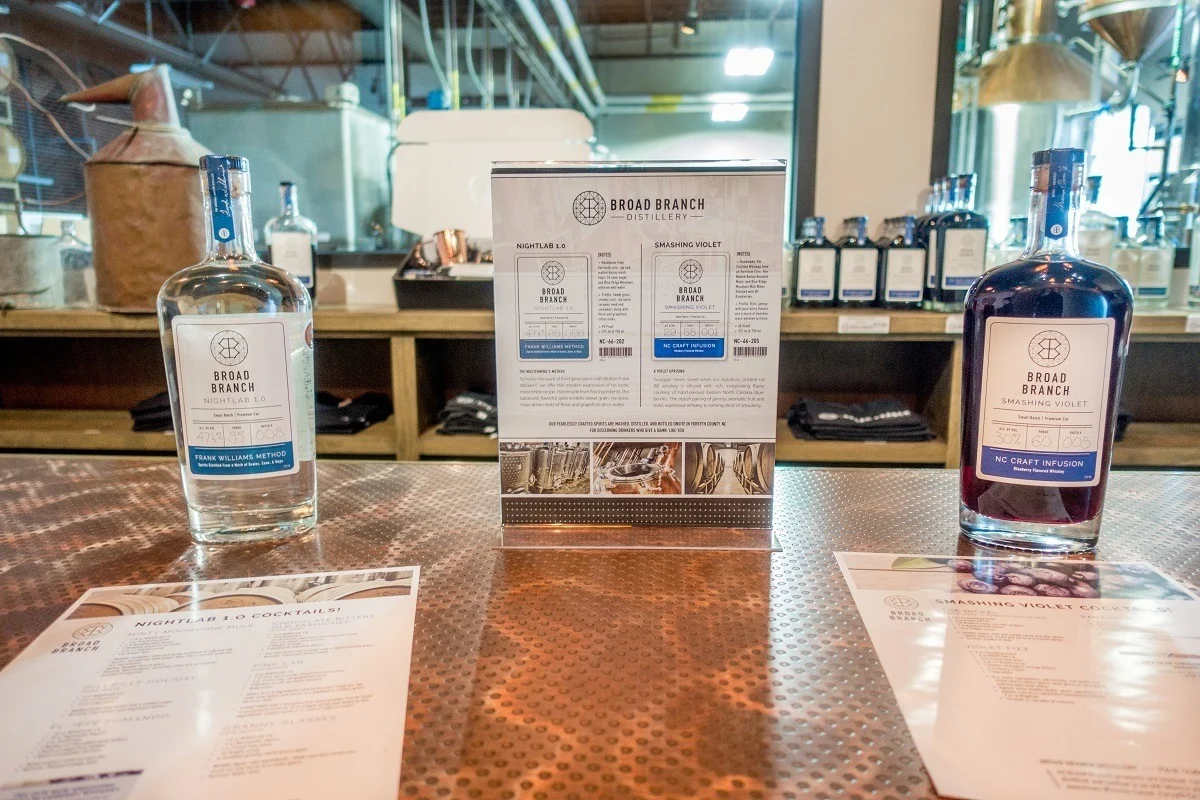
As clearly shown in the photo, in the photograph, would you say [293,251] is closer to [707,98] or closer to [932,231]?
[932,231]

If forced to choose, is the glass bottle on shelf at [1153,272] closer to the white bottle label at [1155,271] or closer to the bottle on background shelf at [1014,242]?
the white bottle label at [1155,271]

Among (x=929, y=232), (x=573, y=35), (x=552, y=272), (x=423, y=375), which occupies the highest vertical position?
(x=573, y=35)

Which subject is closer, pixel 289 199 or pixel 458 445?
pixel 458 445

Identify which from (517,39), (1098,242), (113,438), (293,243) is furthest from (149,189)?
(517,39)

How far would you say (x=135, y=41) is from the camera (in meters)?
3.73

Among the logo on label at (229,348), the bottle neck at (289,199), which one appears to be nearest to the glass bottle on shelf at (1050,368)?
the logo on label at (229,348)

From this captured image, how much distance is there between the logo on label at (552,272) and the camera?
1.91 ft

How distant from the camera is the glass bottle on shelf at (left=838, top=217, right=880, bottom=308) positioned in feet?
5.97

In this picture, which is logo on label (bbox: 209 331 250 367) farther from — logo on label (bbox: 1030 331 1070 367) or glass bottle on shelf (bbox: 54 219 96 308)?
glass bottle on shelf (bbox: 54 219 96 308)

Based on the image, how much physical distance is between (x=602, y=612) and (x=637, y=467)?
0.16 meters

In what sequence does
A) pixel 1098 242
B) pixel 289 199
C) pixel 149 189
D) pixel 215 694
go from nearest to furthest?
pixel 215 694, pixel 149 189, pixel 1098 242, pixel 289 199

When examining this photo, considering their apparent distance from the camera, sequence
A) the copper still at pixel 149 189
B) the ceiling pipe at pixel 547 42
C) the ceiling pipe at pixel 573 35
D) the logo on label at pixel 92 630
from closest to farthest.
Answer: the logo on label at pixel 92 630
the copper still at pixel 149 189
the ceiling pipe at pixel 547 42
the ceiling pipe at pixel 573 35

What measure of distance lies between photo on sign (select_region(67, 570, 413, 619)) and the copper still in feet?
3.92

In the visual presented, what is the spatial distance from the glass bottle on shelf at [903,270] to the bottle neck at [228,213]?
Answer: 1.54m
